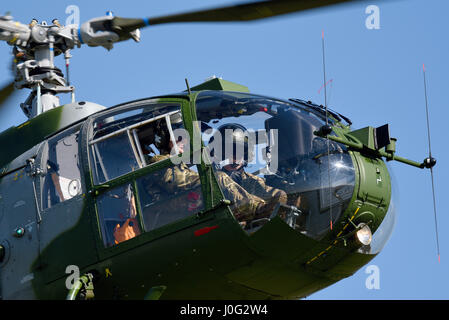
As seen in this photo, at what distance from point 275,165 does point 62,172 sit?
278 centimetres

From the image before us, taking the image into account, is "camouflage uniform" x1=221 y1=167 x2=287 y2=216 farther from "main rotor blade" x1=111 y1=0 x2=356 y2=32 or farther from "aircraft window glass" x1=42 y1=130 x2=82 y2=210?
"aircraft window glass" x1=42 y1=130 x2=82 y2=210

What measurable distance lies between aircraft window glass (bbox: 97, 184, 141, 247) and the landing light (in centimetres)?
258

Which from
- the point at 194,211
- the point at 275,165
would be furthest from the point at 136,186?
the point at 275,165

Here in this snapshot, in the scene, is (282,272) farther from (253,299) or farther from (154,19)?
(154,19)

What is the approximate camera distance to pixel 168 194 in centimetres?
941

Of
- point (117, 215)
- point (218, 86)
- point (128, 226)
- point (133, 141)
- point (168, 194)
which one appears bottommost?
point (128, 226)

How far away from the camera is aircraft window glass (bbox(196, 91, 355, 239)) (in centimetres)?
912

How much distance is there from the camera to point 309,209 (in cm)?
916

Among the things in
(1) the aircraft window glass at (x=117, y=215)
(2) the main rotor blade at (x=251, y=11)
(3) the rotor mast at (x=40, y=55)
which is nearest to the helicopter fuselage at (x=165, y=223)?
(1) the aircraft window glass at (x=117, y=215)

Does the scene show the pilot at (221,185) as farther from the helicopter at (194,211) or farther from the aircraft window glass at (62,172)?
the aircraft window glass at (62,172)

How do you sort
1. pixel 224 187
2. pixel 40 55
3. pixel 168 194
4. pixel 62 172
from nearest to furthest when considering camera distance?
pixel 224 187 → pixel 168 194 → pixel 62 172 → pixel 40 55

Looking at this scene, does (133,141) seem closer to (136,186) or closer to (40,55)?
(136,186)

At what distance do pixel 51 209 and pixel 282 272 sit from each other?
2957 mm

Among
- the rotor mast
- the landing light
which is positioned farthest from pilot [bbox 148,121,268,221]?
the rotor mast
